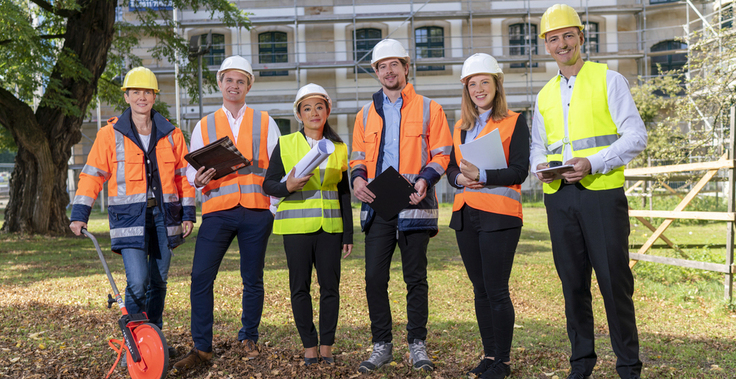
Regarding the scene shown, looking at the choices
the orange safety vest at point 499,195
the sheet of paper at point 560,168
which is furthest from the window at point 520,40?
the sheet of paper at point 560,168

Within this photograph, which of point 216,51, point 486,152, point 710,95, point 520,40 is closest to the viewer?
point 486,152

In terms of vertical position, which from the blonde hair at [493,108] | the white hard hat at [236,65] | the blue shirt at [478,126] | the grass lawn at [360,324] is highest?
the white hard hat at [236,65]

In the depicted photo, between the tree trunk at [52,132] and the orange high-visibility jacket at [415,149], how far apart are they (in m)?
11.3

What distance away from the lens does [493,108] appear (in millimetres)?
4027

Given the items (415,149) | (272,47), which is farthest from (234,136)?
(272,47)

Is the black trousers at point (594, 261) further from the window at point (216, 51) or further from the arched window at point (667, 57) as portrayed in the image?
the arched window at point (667, 57)

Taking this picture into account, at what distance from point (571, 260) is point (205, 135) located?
9.48ft

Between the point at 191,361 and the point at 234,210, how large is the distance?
1163 mm

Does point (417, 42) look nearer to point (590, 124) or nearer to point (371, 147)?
point (371, 147)

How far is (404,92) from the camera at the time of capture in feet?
14.0

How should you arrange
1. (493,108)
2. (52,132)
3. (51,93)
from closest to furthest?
(493,108)
(51,93)
(52,132)

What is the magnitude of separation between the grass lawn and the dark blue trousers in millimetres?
341

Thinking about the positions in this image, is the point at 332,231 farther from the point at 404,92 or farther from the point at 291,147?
the point at 404,92

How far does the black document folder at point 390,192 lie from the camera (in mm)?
3945
